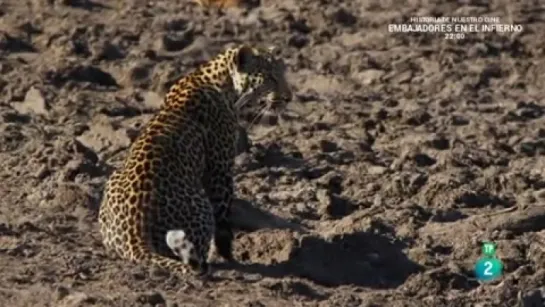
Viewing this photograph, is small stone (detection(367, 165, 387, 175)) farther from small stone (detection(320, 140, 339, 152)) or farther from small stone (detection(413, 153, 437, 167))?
small stone (detection(320, 140, 339, 152))

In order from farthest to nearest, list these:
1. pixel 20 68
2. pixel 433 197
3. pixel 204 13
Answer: pixel 204 13 < pixel 20 68 < pixel 433 197

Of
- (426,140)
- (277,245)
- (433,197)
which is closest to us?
(277,245)

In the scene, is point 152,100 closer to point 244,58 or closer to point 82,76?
point 82,76

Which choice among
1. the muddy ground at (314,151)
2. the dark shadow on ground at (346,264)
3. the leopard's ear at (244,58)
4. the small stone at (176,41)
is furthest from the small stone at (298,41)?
the dark shadow on ground at (346,264)

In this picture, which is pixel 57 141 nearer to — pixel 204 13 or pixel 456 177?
pixel 456 177

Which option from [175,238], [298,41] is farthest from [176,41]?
[175,238]

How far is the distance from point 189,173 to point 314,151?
223 centimetres

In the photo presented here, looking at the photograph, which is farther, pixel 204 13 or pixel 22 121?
pixel 204 13

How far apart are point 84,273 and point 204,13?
6.21 meters

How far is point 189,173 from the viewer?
33.6 ft

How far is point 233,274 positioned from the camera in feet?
32.3

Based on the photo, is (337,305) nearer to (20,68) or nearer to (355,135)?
(355,135)

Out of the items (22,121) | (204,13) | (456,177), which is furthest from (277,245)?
(204,13)

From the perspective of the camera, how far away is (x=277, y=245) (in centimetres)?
1023
